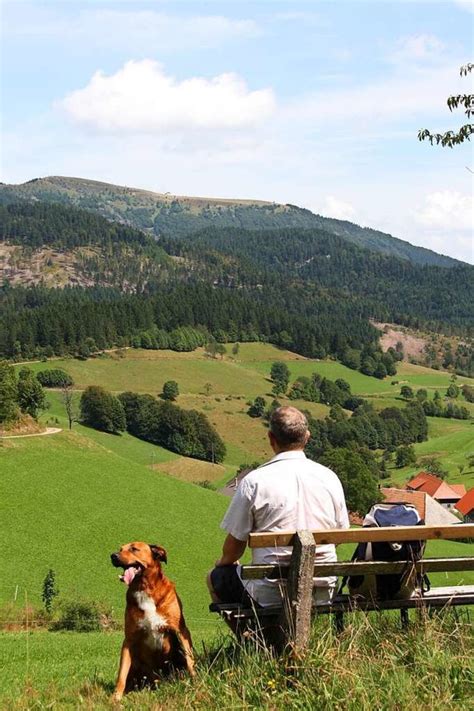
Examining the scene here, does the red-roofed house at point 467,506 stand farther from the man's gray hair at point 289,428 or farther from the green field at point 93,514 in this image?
the man's gray hair at point 289,428

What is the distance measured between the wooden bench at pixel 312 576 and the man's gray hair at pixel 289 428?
2.95ft

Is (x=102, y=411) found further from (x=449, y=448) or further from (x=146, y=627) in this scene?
(x=146, y=627)

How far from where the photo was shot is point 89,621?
33562 mm

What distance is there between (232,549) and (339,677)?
4.96 ft

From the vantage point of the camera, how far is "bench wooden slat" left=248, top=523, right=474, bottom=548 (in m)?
5.88

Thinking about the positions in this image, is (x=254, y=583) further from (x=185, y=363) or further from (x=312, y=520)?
(x=185, y=363)

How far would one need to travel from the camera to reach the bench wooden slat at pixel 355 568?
600 centimetres

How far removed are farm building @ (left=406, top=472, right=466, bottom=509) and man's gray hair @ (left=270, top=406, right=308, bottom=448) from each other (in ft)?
336

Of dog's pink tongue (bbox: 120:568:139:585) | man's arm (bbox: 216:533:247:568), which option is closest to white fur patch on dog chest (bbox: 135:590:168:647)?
dog's pink tongue (bbox: 120:568:139:585)

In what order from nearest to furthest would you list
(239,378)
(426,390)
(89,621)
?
1. (89,621)
2. (239,378)
3. (426,390)

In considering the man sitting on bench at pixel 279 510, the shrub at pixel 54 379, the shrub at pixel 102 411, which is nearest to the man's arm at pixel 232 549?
the man sitting on bench at pixel 279 510

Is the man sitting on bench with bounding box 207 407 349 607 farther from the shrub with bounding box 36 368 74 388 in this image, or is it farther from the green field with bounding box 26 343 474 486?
the shrub with bounding box 36 368 74 388

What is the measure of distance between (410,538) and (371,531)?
0.42 meters

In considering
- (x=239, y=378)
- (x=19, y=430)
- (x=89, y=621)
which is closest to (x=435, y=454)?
(x=239, y=378)
